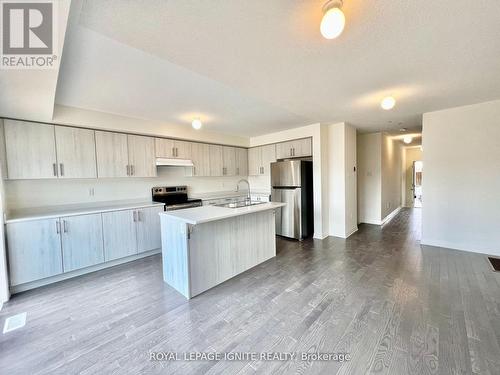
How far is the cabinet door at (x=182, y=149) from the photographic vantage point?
454 centimetres

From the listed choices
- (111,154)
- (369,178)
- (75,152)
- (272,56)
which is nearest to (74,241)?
(75,152)

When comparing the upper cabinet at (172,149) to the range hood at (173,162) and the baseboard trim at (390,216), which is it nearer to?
the range hood at (173,162)

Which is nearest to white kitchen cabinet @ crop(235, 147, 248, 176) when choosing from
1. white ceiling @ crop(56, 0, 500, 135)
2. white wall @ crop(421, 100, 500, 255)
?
white ceiling @ crop(56, 0, 500, 135)

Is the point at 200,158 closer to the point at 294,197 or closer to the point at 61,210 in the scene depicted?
the point at 294,197

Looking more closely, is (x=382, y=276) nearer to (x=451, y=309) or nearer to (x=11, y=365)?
(x=451, y=309)

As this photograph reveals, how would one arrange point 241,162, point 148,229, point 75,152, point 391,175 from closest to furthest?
point 75,152 < point 148,229 < point 241,162 < point 391,175

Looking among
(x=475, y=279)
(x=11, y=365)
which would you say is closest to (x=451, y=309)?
(x=475, y=279)

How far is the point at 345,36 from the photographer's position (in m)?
1.66

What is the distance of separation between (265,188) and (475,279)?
4433 millimetres

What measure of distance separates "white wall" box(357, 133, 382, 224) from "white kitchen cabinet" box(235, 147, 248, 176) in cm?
339

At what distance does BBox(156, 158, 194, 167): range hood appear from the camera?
4.21 m

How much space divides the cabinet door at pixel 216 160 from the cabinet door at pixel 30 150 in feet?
9.56

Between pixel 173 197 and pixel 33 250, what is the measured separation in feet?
7.45

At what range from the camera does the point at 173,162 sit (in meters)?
4.39
